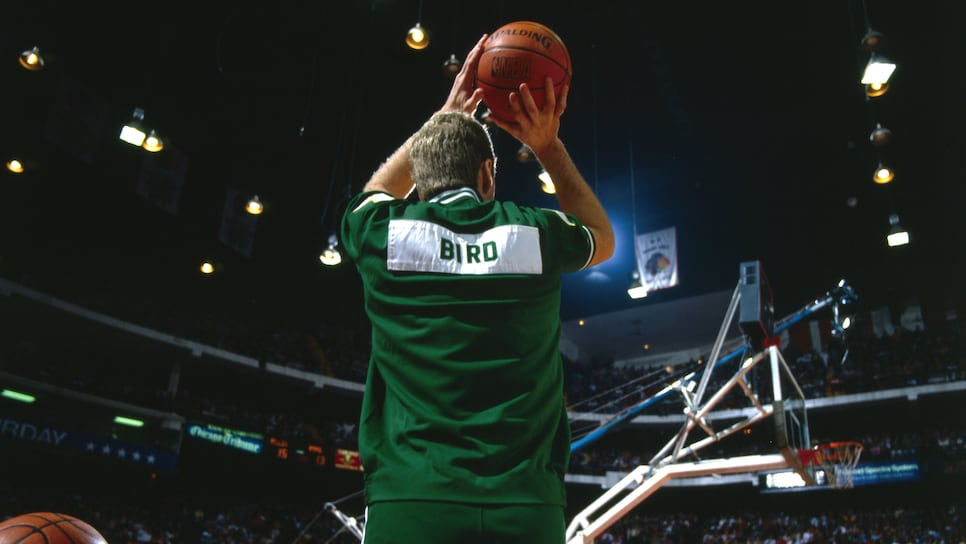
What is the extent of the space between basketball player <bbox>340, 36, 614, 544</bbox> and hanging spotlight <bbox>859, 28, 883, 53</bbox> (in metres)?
8.82

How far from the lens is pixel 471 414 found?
4.21 feet

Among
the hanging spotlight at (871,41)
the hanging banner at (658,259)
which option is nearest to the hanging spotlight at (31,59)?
the hanging spotlight at (871,41)

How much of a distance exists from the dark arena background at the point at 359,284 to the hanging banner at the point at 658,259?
0.27m

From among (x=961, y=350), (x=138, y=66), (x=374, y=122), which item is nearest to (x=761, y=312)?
(x=374, y=122)

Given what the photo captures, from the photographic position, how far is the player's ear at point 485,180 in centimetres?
159

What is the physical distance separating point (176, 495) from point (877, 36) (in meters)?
22.7

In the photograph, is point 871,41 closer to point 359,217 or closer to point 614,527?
point 359,217

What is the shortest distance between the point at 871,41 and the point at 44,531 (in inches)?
384

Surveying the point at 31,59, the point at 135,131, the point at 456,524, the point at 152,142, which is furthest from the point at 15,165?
the point at 456,524

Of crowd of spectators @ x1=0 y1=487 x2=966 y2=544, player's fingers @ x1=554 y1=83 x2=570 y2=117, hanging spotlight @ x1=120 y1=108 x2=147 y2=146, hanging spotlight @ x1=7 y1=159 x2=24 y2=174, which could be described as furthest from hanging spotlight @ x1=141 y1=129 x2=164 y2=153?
player's fingers @ x1=554 y1=83 x2=570 y2=117

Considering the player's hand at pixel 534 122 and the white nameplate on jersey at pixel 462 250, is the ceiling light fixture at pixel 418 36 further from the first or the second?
the white nameplate on jersey at pixel 462 250

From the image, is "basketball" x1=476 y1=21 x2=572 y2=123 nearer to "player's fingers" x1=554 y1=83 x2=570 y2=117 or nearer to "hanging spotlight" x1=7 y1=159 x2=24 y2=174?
"player's fingers" x1=554 y1=83 x2=570 y2=117

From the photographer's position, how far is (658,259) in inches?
778

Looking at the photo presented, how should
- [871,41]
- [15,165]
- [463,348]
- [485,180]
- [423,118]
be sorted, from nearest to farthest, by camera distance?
[463,348] → [485,180] → [871,41] → [423,118] → [15,165]
